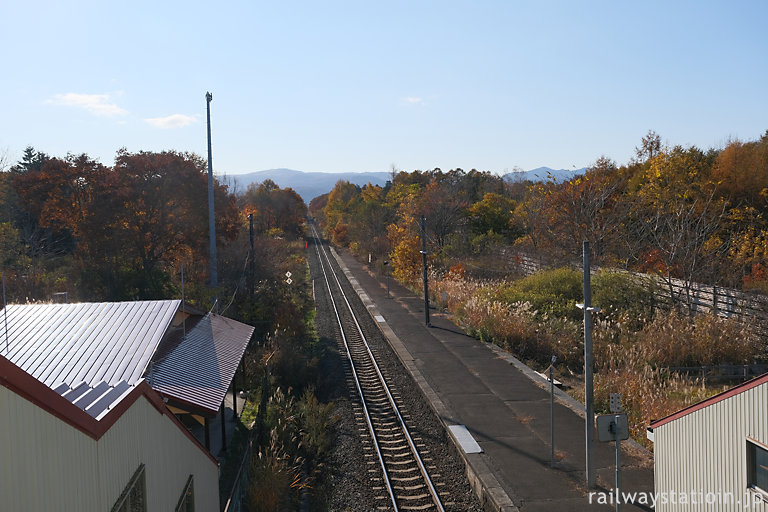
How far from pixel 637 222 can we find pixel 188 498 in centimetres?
2792

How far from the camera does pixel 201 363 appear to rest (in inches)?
504

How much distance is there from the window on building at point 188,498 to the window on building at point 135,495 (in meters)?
1.44

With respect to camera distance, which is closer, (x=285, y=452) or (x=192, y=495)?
(x=192, y=495)

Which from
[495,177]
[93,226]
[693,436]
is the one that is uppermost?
[495,177]

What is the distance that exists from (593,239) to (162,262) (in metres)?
22.3

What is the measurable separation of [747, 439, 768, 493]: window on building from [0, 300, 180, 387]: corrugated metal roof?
28.8 feet

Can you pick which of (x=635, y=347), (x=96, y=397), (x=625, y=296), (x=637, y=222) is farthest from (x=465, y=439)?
(x=637, y=222)

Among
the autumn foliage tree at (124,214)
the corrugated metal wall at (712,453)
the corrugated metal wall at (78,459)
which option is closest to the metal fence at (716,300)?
the corrugated metal wall at (712,453)

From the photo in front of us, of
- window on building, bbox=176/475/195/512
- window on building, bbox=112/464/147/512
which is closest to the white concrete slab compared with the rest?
window on building, bbox=176/475/195/512

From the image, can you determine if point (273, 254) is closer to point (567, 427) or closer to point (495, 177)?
point (567, 427)

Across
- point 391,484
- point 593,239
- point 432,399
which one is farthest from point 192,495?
point 593,239

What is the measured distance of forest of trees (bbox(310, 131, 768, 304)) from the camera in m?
23.7

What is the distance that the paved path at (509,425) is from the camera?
1022cm

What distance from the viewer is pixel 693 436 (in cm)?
761
